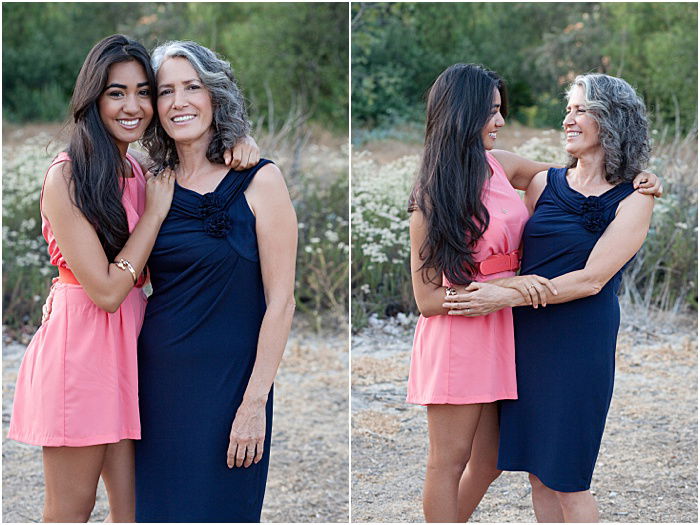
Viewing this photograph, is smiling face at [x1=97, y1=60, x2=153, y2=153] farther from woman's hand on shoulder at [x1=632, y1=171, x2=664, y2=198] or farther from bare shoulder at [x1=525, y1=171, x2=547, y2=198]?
woman's hand on shoulder at [x1=632, y1=171, x2=664, y2=198]

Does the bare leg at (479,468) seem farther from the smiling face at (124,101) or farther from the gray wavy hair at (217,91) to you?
the smiling face at (124,101)

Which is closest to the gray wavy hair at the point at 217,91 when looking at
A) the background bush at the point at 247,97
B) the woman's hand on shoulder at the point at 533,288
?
the woman's hand on shoulder at the point at 533,288

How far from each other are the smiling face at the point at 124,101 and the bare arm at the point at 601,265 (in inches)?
46.0

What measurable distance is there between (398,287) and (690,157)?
2791 millimetres

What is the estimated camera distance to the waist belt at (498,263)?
9.08 ft

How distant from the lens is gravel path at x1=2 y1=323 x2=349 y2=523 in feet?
14.0

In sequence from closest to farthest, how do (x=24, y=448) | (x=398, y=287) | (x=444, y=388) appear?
(x=444, y=388), (x=24, y=448), (x=398, y=287)

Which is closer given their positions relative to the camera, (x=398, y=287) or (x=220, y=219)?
(x=220, y=219)

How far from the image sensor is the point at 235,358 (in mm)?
2557

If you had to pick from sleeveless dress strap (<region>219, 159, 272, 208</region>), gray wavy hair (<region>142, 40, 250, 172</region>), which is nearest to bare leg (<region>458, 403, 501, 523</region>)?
sleeveless dress strap (<region>219, 159, 272, 208</region>)

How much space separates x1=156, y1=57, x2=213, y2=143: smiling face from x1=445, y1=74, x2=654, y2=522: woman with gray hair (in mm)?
989

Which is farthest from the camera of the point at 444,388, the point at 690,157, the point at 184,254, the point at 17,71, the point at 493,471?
the point at 17,71

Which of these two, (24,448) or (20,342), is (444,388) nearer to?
(24,448)

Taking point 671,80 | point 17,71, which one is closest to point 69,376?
point 671,80
